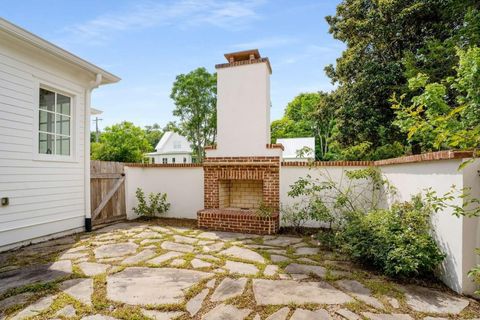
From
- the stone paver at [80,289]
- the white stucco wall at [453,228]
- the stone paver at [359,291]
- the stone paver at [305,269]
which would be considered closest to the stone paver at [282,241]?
the stone paver at [305,269]

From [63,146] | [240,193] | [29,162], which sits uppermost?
[63,146]

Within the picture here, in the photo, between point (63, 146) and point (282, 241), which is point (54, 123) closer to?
point (63, 146)

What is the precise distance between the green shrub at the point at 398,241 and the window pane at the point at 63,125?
5.59 meters

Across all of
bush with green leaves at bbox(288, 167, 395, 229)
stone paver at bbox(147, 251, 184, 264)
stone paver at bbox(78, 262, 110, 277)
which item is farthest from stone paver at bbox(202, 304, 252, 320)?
bush with green leaves at bbox(288, 167, 395, 229)

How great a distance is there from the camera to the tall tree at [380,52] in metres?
8.31

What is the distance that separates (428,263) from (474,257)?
0.43m

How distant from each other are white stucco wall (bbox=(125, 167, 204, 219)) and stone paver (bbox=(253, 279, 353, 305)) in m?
4.15

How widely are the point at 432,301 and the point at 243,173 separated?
159 inches

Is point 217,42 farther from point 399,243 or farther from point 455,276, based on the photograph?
point 455,276

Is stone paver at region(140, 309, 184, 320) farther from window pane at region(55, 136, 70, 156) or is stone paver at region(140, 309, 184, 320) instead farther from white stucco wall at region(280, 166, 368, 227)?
window pane at region(55, 136, 70, 156)

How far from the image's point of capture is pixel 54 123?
5.10 m

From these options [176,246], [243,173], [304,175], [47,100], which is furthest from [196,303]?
[47,100]

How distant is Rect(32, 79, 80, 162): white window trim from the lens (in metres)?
4.64

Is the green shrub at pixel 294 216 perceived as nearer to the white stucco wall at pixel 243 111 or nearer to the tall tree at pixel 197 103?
the white stucco wall at pixel 243 111
